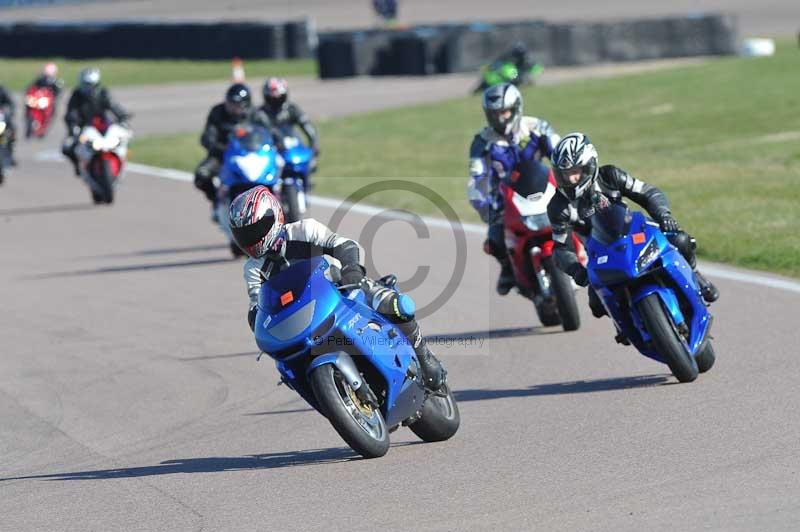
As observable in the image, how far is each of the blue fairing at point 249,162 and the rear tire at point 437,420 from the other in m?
6.50

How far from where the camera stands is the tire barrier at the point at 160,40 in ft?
135

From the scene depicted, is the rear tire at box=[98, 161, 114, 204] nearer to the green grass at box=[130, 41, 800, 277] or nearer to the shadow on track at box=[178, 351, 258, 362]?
the green grass at box=[130, 41, 800, 277]

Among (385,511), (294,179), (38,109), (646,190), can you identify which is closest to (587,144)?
(646,190)

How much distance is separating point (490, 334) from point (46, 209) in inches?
420

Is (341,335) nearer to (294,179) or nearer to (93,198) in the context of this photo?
(294,179)

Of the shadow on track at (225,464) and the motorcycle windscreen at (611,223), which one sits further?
the motorcycle windscreen at (611,223)

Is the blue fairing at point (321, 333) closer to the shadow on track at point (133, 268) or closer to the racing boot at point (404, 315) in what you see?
the racing boot at point (404, 315)

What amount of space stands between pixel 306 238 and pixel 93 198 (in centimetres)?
1306

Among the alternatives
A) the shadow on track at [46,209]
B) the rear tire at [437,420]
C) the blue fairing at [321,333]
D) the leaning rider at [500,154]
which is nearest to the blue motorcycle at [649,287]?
the rear tire at [437,420]

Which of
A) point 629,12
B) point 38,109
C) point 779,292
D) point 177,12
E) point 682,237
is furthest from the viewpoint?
point 177,12

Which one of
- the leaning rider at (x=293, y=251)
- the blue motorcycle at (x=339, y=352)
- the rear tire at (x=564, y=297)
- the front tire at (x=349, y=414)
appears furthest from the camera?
the rear tire at (x=564, y=297)

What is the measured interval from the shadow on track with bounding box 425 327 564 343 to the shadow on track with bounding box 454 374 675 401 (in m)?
1.58

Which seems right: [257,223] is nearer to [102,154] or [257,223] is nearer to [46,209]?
[102,154]

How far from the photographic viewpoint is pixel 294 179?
14.9 metres
